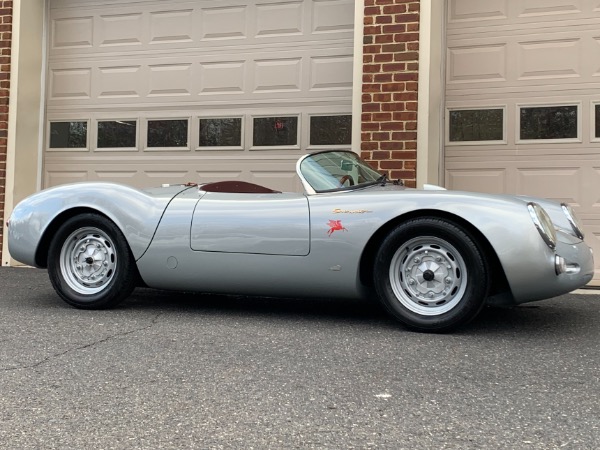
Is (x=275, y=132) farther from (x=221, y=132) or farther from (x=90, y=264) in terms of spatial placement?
(x=90, y=264)

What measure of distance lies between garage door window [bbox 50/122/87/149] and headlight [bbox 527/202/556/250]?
5960mm

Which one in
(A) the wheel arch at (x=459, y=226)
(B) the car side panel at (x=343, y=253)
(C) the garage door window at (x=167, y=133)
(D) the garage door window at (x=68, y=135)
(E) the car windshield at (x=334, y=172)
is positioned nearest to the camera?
(B) the car side panel at (x=343, y=253)

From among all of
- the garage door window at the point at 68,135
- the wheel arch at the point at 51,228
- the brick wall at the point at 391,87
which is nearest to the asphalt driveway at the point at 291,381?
the wheel arch at the point at 51,228

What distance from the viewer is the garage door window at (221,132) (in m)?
7.11

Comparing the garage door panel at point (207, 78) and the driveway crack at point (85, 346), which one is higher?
the garage door panel at point (207, 78)

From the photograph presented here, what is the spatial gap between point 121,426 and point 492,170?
5112mm

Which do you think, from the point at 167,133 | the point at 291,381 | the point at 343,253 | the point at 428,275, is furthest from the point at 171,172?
the point at 291,381

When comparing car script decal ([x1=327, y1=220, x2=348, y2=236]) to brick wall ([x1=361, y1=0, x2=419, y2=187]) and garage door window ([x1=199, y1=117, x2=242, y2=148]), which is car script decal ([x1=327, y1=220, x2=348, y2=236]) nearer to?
brick wall ([x1=361, y1=0, x2=419, y2=187])

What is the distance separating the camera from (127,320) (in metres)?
3.92

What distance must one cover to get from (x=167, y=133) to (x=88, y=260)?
341 cm

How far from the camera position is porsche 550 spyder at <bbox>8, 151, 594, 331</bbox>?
3418 mm

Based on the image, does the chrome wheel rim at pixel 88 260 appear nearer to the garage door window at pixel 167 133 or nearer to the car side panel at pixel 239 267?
the car side panel at pixel 239 267

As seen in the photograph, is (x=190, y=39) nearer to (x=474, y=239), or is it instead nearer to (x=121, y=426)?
(x=474, y=239)

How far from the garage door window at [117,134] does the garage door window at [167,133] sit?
234 millimetres
